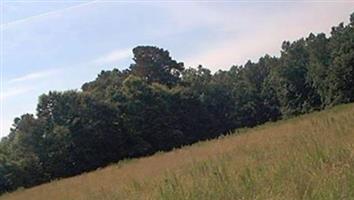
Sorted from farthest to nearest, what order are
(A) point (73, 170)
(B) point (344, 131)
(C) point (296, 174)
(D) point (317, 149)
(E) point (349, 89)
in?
1. (E) point (349, 89)
2. (A) point (73, 170)
3. (B) point (344, 131)
4. (D) point (317, 149)
5. (C) point (296, 174)

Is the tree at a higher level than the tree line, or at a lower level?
higher

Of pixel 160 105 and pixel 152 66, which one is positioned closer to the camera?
pixel 160 105

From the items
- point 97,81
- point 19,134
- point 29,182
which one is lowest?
point 29,182

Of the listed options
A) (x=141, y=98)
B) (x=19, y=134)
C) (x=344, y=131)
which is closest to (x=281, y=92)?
(x=141, y=98)

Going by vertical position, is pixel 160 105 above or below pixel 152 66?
below

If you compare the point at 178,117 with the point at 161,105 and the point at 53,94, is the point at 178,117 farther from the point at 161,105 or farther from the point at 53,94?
the point at 53,94

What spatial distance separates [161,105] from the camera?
62812 mm

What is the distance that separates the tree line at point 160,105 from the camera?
50.4 m

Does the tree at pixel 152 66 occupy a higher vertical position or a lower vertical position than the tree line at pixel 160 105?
higher

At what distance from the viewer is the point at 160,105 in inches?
2468

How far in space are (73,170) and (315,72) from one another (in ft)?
123

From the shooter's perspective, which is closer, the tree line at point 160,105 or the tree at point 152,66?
the tree line at point 160,105

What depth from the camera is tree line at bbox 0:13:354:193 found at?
5038cm

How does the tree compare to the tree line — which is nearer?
the tree line
